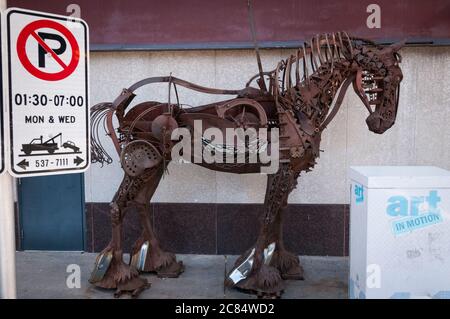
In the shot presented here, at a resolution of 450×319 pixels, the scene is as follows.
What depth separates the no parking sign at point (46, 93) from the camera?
1.85 meters

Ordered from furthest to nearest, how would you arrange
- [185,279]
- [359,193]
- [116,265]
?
[185,279] → [116,265] → [359,193]

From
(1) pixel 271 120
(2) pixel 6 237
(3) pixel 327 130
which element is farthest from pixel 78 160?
(3) pixel 327 130

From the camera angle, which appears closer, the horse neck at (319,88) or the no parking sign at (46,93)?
the no parking sign at (46,93)

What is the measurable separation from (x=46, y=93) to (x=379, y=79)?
2919 mm

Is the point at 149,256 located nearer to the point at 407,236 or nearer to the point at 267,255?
the point at 267,255

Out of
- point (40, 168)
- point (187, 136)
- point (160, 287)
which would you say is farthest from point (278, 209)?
point (40, 168)

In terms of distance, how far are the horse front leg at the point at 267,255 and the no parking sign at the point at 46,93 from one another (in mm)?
2194

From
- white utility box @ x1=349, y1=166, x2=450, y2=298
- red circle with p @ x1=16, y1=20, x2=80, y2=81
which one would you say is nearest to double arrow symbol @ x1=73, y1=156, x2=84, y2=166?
red circle with p @ x1=16, y1=20, x2=80, y2=81

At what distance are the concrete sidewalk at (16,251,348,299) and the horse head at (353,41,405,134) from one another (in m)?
1.73

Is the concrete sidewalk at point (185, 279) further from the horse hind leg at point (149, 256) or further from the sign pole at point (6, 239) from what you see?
the sign pole at point (6, 239)

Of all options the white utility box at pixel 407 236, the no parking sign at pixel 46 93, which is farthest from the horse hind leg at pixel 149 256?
the no parking sign at pixel 46 93

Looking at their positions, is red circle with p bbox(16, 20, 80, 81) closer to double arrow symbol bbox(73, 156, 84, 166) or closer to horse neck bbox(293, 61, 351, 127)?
double arrow symbol bbox(73, 156, 84, 166)

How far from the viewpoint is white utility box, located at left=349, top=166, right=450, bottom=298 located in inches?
109

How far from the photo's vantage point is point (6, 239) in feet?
6.17
